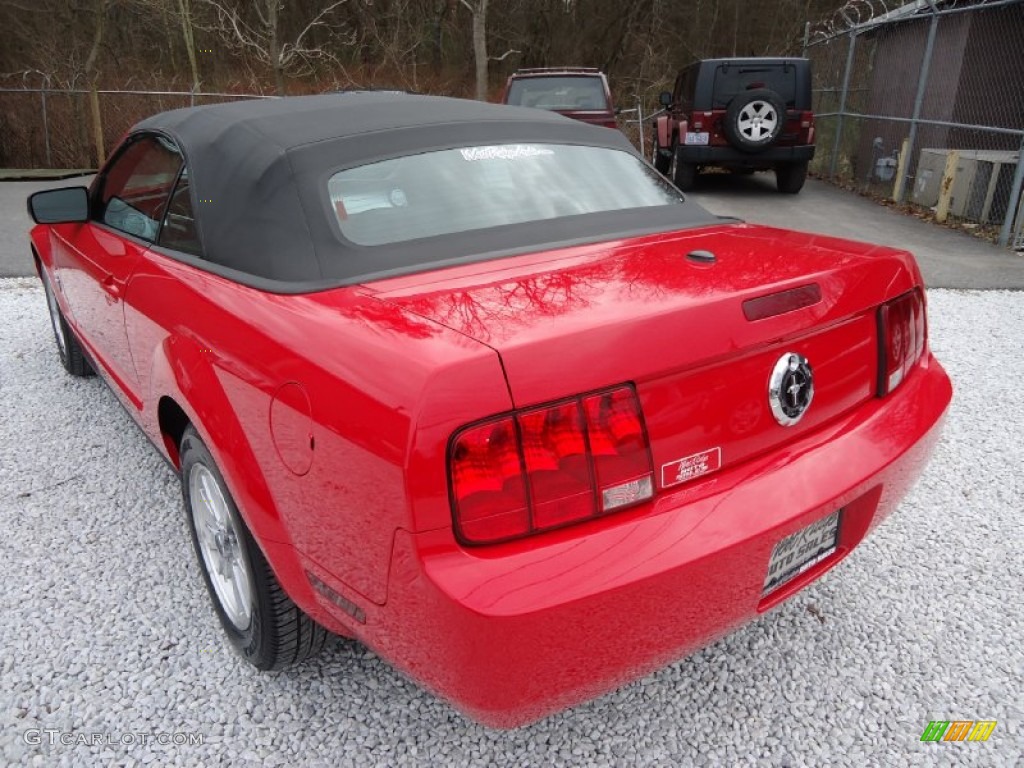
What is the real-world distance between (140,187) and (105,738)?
204 cm

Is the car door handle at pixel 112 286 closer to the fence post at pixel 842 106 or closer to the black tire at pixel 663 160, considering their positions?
the black tire at pixel 663 160

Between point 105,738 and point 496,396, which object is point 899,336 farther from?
point 105,738

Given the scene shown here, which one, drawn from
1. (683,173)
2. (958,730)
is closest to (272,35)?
(683,173)

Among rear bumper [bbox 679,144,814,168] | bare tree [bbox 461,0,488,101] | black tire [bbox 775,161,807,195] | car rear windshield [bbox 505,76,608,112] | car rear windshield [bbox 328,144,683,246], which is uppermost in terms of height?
bare tree [bbox 461,0,488,101]

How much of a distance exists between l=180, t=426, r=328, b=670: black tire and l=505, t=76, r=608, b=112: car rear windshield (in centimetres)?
925

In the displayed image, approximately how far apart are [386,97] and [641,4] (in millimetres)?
23368

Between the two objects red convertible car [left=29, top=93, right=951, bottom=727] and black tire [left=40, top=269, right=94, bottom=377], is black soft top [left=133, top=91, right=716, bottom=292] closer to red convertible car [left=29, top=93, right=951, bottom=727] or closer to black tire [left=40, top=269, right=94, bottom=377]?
red convertible car [left=29, top=93, right=951, bottom=727]

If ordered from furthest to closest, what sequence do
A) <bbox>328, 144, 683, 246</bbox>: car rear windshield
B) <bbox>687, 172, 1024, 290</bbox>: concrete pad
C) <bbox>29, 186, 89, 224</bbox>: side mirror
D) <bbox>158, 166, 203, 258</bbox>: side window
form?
<bbox>687, 172, 1024, 290</bbox>: concrete pad, <bbox>29, 186, 89, 224</bbox>: side mirror, <bbox>158, 166, 203, 258</bbox>: side window, <bbox>328, 144, 683, 246</bbox>: car rear windshield

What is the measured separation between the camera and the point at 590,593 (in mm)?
1388

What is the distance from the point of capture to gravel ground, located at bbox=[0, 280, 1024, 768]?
1.94 metres

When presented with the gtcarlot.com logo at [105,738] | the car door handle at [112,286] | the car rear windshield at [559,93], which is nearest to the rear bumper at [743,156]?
the car rear windshield at [559,93]

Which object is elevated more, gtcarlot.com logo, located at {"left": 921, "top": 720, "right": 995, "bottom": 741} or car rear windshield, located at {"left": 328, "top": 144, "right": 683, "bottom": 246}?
car rear windshield, located at {"left": 328, "top": 144, "right": 683, "bottom": 246}

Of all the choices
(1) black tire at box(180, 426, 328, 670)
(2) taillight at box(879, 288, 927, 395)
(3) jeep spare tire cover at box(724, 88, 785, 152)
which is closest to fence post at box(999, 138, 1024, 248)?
(3) jeep spare tire cover at box(724, 88, 785, 152)

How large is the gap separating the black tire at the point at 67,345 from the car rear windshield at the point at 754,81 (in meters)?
9.42
